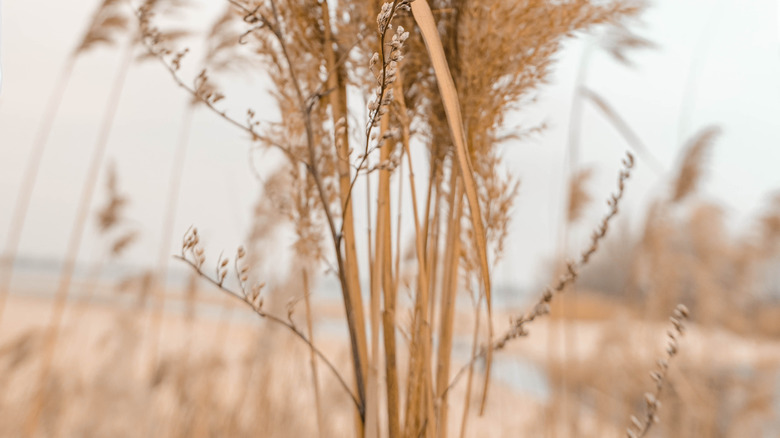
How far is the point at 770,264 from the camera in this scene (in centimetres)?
239

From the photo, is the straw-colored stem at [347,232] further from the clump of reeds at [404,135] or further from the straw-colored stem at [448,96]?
the straw-colored stem at [448,96]

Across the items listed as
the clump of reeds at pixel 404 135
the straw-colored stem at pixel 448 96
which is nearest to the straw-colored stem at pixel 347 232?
the clump of reeds at pixel 404 135

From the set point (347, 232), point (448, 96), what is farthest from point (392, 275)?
point (448, 96)

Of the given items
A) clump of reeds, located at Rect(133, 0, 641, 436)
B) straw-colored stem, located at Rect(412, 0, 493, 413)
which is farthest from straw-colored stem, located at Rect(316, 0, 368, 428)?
straw-colored stem, located at Rect(412, 0, 493, 413)

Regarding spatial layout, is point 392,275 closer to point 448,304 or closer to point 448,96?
point 448,304

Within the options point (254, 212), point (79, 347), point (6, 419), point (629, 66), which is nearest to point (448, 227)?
point (629, 66)

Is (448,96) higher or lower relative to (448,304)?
higher

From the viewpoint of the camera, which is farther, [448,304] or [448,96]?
[448,304]

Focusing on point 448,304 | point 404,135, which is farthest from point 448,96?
point 448,304

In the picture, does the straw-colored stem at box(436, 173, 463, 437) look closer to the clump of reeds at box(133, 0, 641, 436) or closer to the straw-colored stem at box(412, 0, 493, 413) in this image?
the clump of reeds at box(133, 0, 641, 436)

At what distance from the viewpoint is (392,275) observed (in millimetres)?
540

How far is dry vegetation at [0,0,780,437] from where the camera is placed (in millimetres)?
499

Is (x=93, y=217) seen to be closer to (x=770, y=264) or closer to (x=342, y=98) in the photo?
(x=342, y=98)

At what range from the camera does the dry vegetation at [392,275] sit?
50cm
